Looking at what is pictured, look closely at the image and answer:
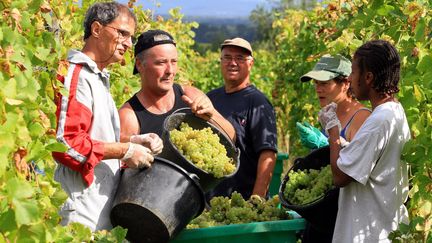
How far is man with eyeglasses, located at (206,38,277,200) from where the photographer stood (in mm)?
4539

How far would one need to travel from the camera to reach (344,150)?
132 inches

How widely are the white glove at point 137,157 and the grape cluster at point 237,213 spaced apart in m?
0.34

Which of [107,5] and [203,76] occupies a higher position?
[107,5]

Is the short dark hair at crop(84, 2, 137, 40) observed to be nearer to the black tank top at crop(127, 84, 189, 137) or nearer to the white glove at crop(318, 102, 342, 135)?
the black tank top at crop(127, 84, 189, 137)

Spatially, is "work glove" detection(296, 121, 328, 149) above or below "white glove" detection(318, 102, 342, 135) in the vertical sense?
below

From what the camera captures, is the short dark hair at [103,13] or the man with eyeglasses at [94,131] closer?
the man with eyeglasses at [94,131]

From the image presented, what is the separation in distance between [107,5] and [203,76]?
909 centimetres

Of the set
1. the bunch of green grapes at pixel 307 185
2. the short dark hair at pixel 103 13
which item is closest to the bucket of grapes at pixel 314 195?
the bunch of green grapes at pixel 307 185

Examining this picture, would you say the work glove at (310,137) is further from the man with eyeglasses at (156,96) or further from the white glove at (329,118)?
the white glove at (329,118)

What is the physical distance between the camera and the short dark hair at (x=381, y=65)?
3.40 metres

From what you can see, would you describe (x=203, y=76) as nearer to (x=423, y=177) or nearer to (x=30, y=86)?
(x=423, y=177)

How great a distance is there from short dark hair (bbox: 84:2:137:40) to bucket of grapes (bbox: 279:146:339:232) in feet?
3.40

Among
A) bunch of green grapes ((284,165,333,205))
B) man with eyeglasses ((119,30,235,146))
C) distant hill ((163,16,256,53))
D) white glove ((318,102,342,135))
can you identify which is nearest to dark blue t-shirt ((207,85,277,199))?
man with eyeglasses ((119,30,235,146))

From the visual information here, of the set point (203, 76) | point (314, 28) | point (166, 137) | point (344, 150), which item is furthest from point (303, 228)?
point (203, 76)
